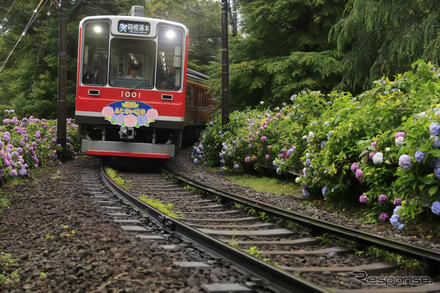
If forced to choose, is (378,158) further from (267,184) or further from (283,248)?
(267,184)

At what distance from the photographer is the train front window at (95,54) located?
10219 mm

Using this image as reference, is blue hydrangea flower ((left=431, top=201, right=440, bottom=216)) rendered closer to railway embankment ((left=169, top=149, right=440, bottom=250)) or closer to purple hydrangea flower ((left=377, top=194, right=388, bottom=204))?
railway embankment ((left=169, top=149, right=440, bottom=250))

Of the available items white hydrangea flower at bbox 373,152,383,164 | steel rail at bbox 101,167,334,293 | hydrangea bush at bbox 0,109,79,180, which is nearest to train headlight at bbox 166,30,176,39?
hydrangea bush at bbox 0,109,79,180

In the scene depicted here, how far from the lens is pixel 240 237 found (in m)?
4.49

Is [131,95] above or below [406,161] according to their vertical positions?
above

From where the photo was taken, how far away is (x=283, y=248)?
4113 mm

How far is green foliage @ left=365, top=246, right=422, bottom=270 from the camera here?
11.0 ft

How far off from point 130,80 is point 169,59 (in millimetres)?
1077

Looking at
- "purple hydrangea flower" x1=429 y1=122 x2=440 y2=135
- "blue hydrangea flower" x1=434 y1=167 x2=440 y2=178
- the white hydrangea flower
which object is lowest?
A: "blue hydrangea flower" x1=434 y1=167 x2=440 y2=178

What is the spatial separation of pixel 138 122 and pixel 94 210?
468 centimetres

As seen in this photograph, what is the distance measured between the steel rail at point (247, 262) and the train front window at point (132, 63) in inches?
221

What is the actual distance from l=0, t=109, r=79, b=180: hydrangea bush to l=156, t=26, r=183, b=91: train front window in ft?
10.8

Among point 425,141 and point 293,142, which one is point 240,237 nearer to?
point 425,141

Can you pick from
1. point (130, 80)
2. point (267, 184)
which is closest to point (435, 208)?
point (267, 184)
